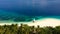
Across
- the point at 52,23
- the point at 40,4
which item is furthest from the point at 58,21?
the point at 40,4

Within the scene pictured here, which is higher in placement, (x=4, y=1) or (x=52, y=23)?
(x=4, y=1)

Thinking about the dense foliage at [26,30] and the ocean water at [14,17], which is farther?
the ocean water at [14,17]

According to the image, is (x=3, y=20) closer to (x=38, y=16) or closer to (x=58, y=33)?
(x=38, y=16)

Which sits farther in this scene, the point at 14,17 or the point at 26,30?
the point at 14,17

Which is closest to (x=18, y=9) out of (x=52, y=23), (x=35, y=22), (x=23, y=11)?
(x=23, y=11)

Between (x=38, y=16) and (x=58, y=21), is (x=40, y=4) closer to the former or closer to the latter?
(x=38, y=16)

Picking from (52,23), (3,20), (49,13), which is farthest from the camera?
(49,13)

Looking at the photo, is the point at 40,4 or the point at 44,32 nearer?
the point at 44,32

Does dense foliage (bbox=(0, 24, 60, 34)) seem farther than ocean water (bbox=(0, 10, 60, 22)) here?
No

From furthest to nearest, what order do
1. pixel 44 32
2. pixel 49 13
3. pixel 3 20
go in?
pixel 49 13
pixel 3 20
pixel 44 32
